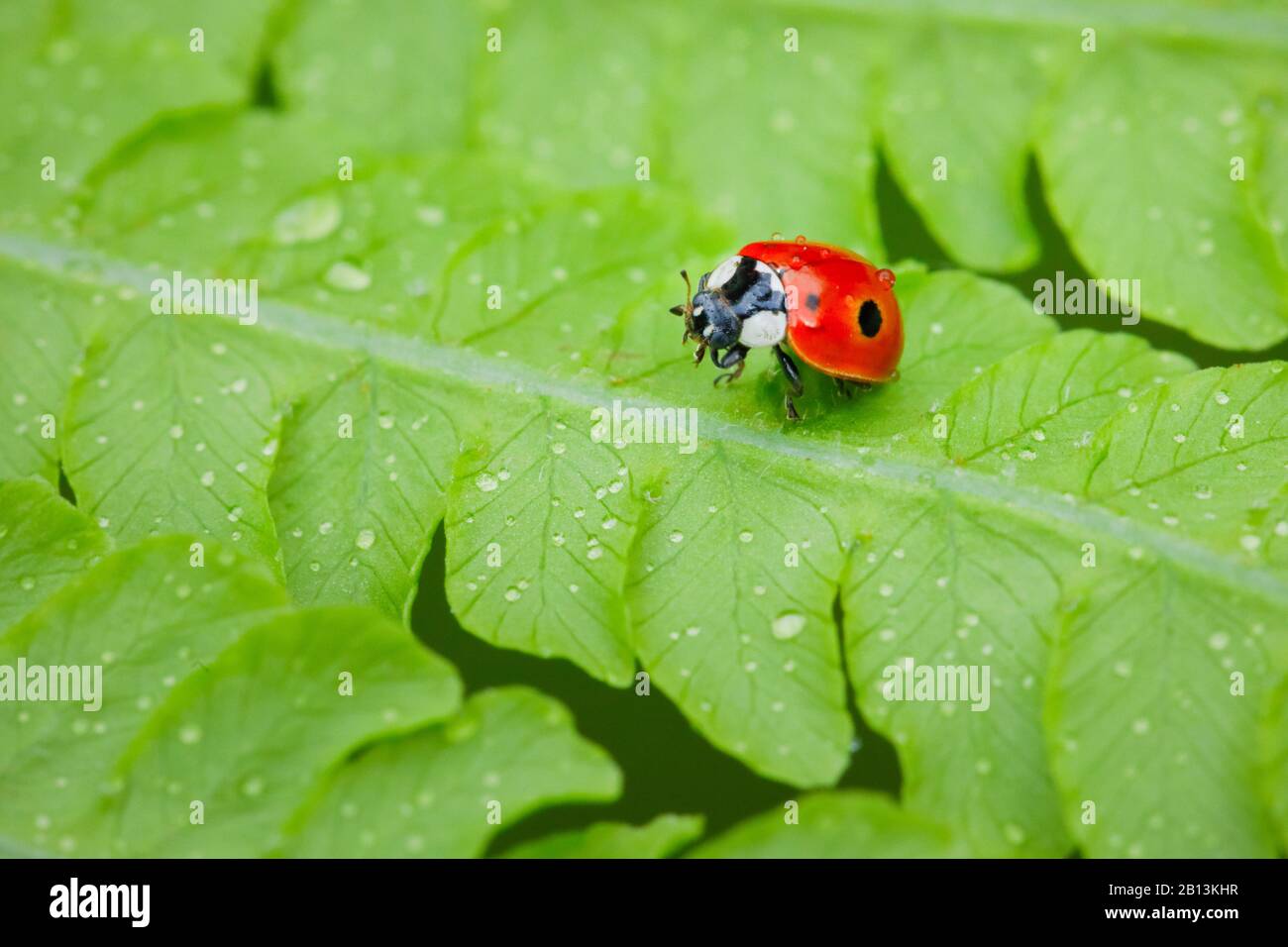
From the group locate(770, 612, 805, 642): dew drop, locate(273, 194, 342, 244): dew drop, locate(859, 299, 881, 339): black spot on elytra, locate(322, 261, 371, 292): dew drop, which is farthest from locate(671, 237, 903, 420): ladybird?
locate(273, 194, 342, 244): dew drop

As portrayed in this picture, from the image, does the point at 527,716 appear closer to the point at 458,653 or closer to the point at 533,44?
the point at 458,653

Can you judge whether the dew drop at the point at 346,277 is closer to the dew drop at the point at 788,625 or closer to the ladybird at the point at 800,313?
the ladybird at the point at 800,313

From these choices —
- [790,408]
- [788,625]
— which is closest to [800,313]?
[790,408]

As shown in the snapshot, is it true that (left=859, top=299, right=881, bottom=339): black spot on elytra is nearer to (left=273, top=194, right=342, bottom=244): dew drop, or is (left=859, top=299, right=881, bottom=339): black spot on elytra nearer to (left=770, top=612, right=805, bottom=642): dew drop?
(left=770, top=612, right=805, bottom=642): dew drop

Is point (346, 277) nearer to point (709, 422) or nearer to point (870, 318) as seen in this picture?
point (709, 422)

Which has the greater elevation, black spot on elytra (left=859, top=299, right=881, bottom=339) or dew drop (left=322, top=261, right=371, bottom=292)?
dew drop (left=322, top=261, right=371, bottom=292)

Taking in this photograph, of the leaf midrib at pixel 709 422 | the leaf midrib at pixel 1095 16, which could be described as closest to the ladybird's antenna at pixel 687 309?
the leaf midrib at pixel 709 422

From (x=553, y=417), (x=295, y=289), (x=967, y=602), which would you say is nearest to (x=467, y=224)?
(x=295, y=289)

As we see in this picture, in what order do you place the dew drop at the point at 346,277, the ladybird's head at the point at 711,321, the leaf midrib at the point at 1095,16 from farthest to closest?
the leaf midrib at the point at 1095,16 < the dew drop at the point at 346,277 < the ladybird's head at the point at 711,321
